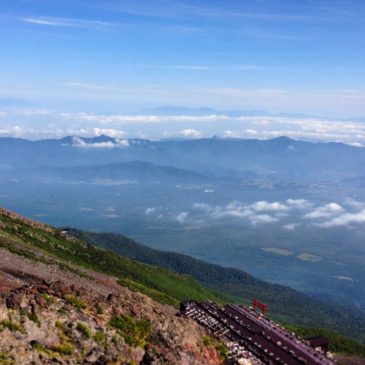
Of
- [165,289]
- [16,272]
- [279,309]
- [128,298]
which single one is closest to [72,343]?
[128,298]

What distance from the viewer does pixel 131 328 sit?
97.8 feet

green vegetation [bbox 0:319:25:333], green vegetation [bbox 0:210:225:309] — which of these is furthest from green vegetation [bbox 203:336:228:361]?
green vegetation [bbox 0:210:225:309]

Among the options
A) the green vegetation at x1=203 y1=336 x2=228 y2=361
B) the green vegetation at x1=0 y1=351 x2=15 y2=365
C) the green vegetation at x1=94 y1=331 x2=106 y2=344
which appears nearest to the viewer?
the green vegetation at x1=0 y1=351 x2=15 y2=365

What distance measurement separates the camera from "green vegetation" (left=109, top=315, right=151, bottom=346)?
28.4m

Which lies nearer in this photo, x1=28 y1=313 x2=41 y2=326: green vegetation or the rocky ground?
the rocky ground

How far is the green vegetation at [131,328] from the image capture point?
28375 mm

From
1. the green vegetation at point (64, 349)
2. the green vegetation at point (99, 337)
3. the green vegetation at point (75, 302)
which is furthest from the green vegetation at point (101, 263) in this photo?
the green vegetation at point (64, 349)

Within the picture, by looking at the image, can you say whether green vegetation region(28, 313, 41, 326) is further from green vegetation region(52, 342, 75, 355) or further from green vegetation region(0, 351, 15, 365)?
green vegetation region(0, 351, 15, 365)

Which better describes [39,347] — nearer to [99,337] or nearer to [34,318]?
[34,318]

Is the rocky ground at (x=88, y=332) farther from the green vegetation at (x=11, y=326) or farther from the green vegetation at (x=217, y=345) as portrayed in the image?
the green vegetation at (x=217, y=345)

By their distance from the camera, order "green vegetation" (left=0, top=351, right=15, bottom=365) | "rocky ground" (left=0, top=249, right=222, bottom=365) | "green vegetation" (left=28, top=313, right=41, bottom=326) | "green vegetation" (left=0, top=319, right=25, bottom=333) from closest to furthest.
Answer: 1. "green vegetation" (left=0, top=351, right=15, bottom=365)
2. "rocky ground" (left=0, top=249, right=222, bottom=365)
3. "green vegetation" (left=0, top=319, right=25, bottom=333)
4. "green vegetation" (left=28, top=313, right=41, bottom=326)

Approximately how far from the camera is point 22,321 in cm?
2562

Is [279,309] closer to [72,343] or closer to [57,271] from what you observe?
[57,271]

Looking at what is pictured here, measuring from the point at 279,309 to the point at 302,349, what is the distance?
503 ft
